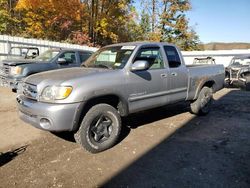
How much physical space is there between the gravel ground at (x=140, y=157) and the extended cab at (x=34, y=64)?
110 inches

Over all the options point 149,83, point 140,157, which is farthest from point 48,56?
point 140,157

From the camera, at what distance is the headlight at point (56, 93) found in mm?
4113

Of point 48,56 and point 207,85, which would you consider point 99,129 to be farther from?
point 48,56

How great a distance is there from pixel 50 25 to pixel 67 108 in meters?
21.3

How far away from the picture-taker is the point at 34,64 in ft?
30.3

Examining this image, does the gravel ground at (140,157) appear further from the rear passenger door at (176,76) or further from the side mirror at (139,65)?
the side mirror at (139,65)

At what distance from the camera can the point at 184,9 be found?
28.3 m

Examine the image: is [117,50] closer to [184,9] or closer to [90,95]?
[90,95]

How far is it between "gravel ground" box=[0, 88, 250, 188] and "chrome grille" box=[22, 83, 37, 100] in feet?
3.18

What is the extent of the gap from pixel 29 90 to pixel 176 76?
10.5 feet

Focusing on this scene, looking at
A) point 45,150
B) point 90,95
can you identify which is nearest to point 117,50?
point 90,95

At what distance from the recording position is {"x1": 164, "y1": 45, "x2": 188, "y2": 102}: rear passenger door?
233 inches

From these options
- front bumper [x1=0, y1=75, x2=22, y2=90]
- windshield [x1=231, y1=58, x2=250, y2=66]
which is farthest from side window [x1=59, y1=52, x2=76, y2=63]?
windshield [x1=231, y1=58, x2=250, y2=66]

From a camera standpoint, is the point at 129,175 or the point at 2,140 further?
the point at 2,140
